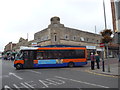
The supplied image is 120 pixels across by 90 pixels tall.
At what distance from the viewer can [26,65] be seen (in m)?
16.2

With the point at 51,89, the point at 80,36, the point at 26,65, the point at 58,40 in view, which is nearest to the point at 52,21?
the point at 58,40

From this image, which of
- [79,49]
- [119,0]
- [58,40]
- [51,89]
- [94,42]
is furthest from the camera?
[94,42]

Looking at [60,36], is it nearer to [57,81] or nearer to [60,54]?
[60,54]

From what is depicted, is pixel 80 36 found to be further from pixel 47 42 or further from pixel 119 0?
pixel 119 0

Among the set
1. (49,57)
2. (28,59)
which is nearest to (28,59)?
(28,59)

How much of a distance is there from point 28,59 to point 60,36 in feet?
51.4

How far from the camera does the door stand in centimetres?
1623

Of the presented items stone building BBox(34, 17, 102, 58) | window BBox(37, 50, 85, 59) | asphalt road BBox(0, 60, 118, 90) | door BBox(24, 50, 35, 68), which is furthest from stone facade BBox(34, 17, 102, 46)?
asphalt road BBox(0, 60, 118, 90)

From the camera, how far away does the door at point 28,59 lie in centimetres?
1623

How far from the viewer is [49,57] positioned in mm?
17109

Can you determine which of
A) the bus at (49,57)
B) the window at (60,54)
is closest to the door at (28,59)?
the bus at (49,57)

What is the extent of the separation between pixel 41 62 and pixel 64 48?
3.74 meters

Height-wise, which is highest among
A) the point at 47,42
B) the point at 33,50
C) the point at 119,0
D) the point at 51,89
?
the point at 119,0

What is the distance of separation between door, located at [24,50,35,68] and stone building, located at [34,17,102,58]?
13621mm
